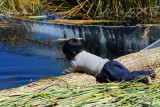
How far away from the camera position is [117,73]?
3.10 metres

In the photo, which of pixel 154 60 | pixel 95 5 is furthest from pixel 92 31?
pixel 154 60

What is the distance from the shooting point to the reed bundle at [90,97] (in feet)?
7.63

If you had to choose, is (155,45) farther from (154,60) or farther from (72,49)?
(72,49)

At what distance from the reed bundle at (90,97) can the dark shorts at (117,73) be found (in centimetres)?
35

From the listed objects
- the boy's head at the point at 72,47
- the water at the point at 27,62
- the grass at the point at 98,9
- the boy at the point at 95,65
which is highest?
the grass at the point at 98,9

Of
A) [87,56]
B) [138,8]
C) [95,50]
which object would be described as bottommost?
[95,50]

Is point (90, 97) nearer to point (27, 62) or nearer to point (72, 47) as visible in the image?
point (72, 47)

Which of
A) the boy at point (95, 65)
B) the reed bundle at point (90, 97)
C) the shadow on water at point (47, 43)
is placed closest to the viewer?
the reed bundle at point (90, 97)

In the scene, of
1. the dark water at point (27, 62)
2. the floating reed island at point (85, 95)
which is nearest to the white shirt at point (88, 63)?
the floating reed island at point (85, 95)

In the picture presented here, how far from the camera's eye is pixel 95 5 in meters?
7.82

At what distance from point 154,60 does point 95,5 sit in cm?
412

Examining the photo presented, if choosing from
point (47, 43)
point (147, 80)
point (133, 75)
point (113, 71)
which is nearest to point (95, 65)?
point (113, 71)

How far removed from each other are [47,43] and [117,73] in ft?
12.9

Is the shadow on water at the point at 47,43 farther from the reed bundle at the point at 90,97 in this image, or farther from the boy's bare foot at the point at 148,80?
the boy's bare foot at the point at 148,80
